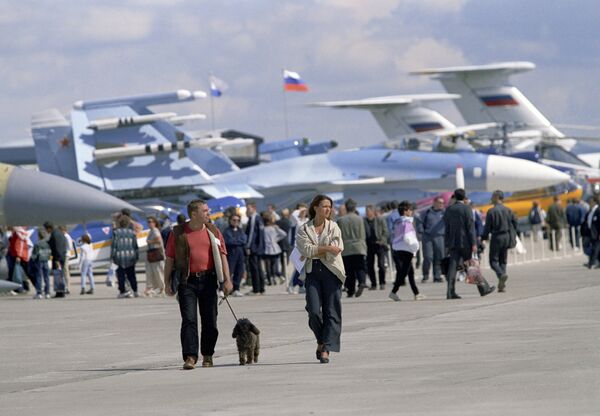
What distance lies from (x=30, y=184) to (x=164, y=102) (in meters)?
Result: 26.2

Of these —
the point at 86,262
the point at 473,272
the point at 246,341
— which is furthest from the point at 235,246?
the point at 246,341

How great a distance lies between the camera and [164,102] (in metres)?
42.3

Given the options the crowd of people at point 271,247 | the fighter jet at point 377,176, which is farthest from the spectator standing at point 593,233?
the fighter jet at point 377,176

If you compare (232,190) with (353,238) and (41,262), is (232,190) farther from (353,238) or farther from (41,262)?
(353,238)

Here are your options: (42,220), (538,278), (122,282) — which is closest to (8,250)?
(122,282)

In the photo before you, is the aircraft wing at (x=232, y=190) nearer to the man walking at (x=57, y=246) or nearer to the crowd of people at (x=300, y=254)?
the crowd of people at (x=300, y=254)

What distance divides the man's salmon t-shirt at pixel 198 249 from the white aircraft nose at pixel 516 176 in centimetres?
3075

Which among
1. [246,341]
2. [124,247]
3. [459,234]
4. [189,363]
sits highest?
[246,341]

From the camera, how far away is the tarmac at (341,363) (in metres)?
7.89

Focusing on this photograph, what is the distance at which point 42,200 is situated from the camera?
16328 millimetres

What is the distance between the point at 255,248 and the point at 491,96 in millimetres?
42245

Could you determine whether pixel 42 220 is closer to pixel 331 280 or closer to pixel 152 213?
pixel 331 280

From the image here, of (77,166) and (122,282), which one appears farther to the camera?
(77,166)

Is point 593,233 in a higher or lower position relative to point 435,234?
lower
